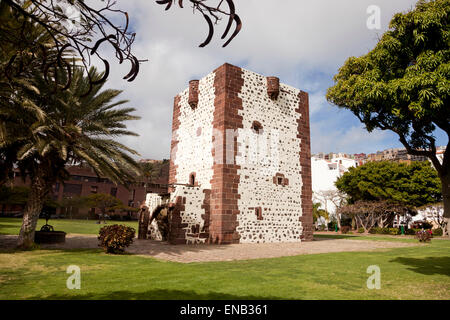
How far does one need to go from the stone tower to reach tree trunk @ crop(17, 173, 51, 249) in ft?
17.0

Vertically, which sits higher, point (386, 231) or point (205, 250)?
point (205, 250)

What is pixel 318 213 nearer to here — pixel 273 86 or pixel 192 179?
pixel 273 86

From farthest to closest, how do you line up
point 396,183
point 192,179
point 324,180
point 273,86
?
point 324,180 → point 396,183 → point 273,86 → point 192,179

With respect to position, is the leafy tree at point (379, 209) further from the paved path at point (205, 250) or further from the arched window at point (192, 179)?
the arched window at point (192, 179)

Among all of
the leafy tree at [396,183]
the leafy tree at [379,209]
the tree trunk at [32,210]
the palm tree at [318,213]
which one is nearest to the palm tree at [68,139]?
the tree trunk at [32,210]

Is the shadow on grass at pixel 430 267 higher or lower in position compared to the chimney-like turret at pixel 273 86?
lower

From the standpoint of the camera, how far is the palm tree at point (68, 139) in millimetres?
9659

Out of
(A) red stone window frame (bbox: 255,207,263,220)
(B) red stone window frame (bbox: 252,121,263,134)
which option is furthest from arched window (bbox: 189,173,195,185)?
(B) red stone window frame (bbox: 252,121,263,134)

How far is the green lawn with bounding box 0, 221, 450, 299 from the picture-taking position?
4.61 metres

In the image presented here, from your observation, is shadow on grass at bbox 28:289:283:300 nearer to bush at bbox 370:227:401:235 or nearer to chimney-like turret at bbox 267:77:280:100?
chimney-like turret at bbox 267:77:280:100

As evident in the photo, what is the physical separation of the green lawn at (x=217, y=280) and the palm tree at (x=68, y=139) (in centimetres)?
295

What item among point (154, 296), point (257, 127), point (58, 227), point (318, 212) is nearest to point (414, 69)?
point (154, 296)

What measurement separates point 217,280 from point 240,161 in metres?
9.55

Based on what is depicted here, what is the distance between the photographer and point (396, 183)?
30.0 metres
